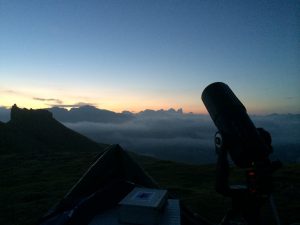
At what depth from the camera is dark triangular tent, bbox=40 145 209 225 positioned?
235 inches

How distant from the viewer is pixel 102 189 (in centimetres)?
661

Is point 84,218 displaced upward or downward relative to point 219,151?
downward

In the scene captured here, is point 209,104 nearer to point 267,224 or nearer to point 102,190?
point 102,190

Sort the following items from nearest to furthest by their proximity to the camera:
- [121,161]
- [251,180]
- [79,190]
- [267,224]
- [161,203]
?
[161,203]
[251,180]
[79,190]
[121,161]
[267,224]

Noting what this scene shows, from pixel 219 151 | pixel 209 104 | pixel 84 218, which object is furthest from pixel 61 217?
pixel 209 104

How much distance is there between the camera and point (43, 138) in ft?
584

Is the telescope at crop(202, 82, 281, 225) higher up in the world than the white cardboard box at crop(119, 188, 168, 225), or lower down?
higher up

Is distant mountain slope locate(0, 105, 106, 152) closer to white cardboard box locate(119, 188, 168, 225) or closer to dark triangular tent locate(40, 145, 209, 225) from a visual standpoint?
dark triangular tent locate(40, 145, 209, 225)

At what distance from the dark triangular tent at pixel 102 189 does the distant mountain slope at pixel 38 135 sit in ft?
483

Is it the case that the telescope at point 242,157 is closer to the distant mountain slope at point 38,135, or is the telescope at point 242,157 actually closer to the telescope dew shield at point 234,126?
the telescope dew shield at point 234,126

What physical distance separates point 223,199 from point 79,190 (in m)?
9.96

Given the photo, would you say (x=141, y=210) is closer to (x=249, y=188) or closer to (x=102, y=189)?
(x=102, y=189)

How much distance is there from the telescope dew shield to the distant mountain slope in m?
149

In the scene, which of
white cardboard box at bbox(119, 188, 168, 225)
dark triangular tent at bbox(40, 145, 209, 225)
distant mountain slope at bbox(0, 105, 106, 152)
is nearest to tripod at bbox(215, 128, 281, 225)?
white cardboard box at bbox(119, 188, 168, 225)
